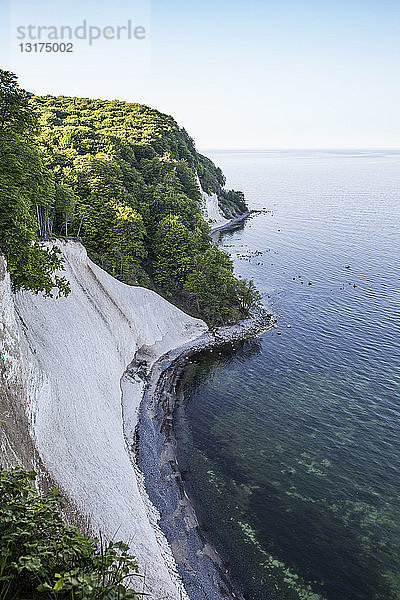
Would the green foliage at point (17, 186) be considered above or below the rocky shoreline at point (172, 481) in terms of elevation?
above

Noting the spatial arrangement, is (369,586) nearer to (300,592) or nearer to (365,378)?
(300,592)

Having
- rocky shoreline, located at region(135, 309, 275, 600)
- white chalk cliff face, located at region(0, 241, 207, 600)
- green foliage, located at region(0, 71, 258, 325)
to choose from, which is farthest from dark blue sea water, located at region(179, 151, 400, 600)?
green foliage, located at region(0, 71, 258, 325)

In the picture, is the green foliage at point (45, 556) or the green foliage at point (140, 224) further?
the green foliage at point (140, 224)

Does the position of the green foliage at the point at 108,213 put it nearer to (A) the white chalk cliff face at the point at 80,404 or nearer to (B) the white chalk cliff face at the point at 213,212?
(A) the white chalk cliff face at the point at 80,404

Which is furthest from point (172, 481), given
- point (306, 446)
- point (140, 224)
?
point (140, 224)

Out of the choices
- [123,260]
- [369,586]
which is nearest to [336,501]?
[369,586]

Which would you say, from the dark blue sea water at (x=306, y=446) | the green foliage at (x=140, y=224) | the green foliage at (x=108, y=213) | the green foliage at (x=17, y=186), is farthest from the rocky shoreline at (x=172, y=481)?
the green foliage at (x=17, y=186)

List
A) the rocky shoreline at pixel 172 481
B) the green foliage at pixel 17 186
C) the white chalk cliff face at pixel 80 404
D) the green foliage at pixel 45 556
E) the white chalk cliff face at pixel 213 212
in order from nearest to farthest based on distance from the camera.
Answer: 1. the green foliage at pixel 45 556
2. the white chalk cliff face at pixel 80 404
3. the green foliage at pixel 17 186
4. the rocky shoreline at pixel 172 481
5. the white chalk cliff face at pixel 213 212

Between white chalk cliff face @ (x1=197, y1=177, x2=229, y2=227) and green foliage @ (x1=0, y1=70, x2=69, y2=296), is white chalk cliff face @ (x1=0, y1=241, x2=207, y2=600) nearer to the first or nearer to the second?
green foliage @ (x1=0, y1=70, x2=69, y2=296)
